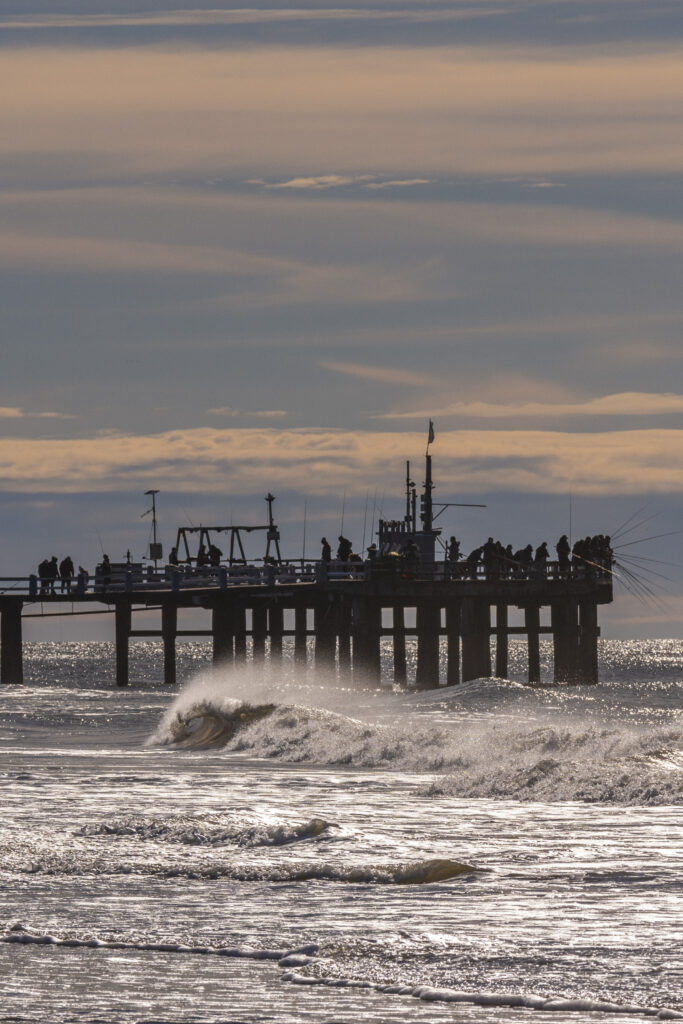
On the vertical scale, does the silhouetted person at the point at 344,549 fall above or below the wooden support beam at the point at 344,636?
above

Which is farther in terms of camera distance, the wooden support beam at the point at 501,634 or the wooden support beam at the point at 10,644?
the wooden support beam at the point at 501,634

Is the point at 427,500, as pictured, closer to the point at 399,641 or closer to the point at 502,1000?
the point at 399,641

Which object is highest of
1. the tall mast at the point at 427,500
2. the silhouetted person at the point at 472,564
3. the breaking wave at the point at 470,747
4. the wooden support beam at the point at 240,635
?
the tall mast at the point at 427,500

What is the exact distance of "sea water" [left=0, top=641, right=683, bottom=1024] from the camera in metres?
10.5

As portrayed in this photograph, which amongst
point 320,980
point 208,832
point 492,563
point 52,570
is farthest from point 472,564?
point 320,980

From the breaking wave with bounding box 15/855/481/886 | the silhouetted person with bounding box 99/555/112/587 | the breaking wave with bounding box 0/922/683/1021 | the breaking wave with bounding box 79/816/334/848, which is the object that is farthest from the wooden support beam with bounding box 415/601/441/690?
the breaking wave with bounding box 0/922/683/1021

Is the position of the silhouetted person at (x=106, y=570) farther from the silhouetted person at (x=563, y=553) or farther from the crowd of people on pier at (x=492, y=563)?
the silhouetted person at (x=563, y=553)

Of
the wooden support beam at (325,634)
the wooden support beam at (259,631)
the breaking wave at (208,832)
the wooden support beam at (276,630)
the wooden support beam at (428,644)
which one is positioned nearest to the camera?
the breaking wave at (208,832)

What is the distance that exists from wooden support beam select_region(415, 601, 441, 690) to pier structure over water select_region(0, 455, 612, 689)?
33mm

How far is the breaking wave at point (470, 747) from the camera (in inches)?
832

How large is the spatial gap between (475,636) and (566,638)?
4548 mm

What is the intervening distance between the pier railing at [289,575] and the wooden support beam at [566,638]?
197 cm

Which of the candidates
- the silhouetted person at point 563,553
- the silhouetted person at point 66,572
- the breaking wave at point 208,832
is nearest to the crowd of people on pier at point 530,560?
the silhouetted person at point 563,553

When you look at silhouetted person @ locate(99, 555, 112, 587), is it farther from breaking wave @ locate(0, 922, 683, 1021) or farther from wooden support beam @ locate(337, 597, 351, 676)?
breaking wave @ locate(0, 922, 683, 1021)
